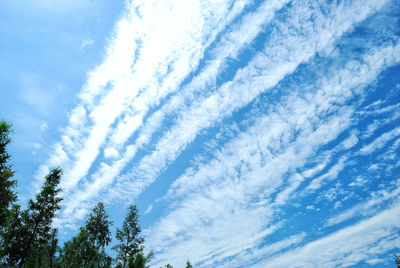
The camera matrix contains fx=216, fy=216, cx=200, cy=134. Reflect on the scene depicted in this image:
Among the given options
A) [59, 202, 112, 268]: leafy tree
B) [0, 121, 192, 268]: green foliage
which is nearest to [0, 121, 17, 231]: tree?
[0, 121, 192, 268]: green foliage

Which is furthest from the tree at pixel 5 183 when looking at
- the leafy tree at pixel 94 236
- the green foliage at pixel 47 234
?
the leafy tree at pixel 94 236

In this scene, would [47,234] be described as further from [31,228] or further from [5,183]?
[5,183]

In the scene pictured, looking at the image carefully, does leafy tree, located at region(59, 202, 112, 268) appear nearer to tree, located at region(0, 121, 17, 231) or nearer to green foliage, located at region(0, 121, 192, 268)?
green foliage, located at region(0, 121, 192, 268)

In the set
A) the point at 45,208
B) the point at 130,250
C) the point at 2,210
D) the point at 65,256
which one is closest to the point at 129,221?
the point at 130,250

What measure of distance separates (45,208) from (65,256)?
17915 millimetres

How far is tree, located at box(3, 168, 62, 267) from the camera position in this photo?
2738 centimetres

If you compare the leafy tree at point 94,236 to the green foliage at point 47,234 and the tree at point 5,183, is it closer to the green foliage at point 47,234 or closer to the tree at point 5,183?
the green foliage at point 47,234

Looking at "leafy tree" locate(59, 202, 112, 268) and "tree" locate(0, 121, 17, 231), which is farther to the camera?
"leafy tree" locate(59, 202, 112, 268)

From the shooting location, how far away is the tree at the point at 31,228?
2738cm

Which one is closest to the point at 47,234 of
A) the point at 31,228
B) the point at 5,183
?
the point at 31,228

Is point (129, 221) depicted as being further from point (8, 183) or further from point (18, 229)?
point (8, 183)

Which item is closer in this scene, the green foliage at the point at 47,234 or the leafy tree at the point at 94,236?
the green foliage at the point at 47,234

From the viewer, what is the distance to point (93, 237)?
115 feet

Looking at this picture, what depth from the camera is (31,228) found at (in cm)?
2834
